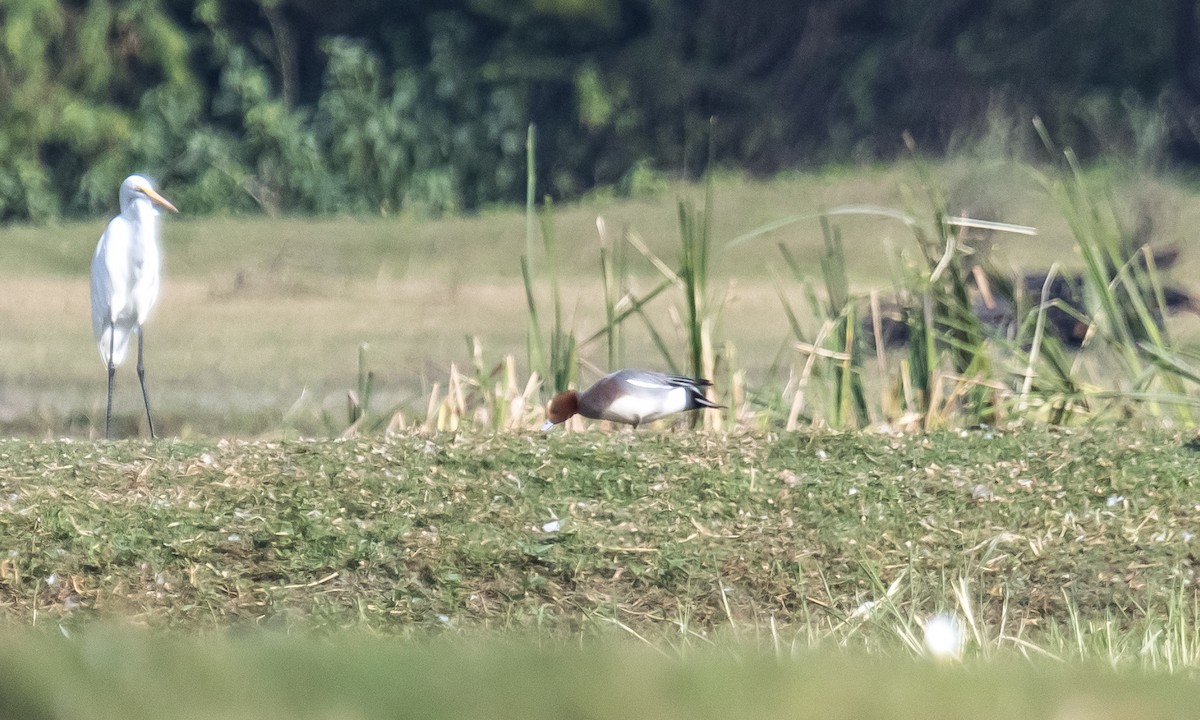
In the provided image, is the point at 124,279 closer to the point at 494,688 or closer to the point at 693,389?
the point at 693,389

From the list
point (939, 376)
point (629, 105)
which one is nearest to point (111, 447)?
point (939, 376)

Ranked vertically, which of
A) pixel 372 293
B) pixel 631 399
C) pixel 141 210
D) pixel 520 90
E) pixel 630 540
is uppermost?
pixel 520 90

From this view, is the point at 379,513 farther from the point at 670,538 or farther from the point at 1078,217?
the point at 1078,217

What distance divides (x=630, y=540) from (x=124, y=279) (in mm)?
2745

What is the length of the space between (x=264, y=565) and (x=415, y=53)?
998 centimetres

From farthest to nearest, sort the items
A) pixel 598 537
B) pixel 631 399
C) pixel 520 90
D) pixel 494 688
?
pixel 520 90 → pixel 631 399 → pixel 598 537 → pixel 494 688

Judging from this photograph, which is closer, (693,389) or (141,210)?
(693,389)

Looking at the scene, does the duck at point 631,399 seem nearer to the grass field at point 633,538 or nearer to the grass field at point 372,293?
the grass field at point 633,538

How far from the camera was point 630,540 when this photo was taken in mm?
2656

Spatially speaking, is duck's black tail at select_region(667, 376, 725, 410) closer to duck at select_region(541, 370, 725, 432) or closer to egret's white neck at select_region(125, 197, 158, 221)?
duck at select_region(541, 370, 725, 432)

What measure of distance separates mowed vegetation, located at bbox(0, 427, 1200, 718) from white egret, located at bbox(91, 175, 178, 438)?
1641 millimetres

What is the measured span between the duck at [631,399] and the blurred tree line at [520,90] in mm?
7858

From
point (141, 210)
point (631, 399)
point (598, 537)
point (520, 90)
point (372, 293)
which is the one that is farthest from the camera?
point (520, 90)

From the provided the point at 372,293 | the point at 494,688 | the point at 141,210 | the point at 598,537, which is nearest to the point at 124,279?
the point at 141,210
